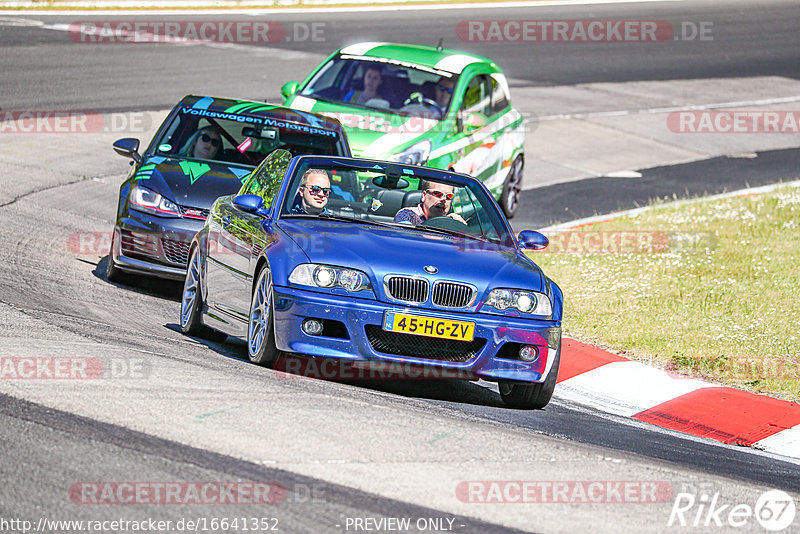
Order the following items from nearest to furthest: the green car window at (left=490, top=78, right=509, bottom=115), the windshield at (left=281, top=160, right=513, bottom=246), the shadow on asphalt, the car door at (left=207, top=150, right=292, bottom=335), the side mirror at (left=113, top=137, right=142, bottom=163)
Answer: the car door at (left=207, top=150, right=292, bottom=335)
the windshield at (left=281, top=160, right=513, bottom=246)
the shadow on asphalt
the side mirror at (left=113, top=137, right=142, bottom=163)
the green car window at (left=490, top=78, right=509, bottom=115)

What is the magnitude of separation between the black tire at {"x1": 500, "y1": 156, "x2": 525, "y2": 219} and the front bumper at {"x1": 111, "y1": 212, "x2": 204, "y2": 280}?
6.33m

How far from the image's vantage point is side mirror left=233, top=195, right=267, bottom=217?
8266 millimetres

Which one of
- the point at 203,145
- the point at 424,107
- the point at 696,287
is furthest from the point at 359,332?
the point at 424,107

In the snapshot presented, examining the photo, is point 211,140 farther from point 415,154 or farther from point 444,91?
point 444,91

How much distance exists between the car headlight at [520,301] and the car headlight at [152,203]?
3737 mm

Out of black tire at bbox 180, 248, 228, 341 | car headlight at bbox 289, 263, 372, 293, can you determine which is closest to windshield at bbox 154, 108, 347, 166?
black tire at bbox 180, 248, 228, 341

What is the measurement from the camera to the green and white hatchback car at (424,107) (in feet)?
46.4

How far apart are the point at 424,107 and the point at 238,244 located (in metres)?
6.78

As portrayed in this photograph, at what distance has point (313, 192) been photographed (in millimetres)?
8539

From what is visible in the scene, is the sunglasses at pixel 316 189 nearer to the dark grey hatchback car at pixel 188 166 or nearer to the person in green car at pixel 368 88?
the dark grey hatchback car at pixel 188 166

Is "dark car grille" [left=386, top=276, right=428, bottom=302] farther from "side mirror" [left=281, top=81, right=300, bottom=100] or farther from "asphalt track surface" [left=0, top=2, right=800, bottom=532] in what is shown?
"side mirror" [left=281, top=81, right=300, bottom=100]

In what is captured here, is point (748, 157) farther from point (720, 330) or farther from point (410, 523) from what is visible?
point (410, 523)

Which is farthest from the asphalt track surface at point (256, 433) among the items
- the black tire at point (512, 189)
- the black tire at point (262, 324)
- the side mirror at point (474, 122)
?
the black tire at point (512, 189)

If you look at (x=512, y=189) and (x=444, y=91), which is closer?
(x=444, y=91)
